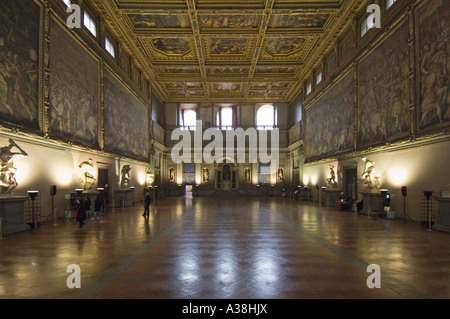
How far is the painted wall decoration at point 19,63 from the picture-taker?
362 inches

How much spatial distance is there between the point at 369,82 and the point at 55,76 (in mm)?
15595

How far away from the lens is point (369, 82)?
1501 centimetres

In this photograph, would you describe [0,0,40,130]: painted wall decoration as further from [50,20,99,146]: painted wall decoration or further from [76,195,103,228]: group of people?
[76,195,103,228]: group of people

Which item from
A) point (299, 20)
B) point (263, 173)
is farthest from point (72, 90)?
point (263, 173)

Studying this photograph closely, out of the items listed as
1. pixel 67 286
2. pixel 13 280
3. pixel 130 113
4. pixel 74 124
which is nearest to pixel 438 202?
pixel 67 286

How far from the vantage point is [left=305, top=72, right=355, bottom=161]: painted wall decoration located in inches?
689

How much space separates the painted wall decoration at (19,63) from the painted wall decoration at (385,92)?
603 inches

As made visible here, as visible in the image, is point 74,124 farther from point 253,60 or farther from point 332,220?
point 253,60

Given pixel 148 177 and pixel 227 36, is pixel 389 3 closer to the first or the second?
pixel 227 36

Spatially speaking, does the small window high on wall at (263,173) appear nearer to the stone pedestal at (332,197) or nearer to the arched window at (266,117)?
the arched window at (266,117)

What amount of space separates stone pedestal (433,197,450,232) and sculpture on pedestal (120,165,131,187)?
709 inches

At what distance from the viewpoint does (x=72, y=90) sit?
13.5 meters

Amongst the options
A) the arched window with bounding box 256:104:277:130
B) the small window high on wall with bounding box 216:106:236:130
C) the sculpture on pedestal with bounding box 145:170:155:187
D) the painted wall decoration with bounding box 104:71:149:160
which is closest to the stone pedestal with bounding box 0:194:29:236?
the painted wall decoration with bounding box 104:71:149:160

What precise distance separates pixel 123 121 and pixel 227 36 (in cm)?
978
